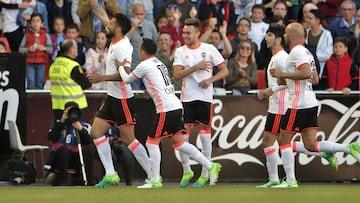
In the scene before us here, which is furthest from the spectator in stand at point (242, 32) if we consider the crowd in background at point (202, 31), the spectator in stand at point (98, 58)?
the spectator in stand at point (98, 58)

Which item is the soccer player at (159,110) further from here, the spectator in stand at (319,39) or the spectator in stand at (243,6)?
the spectator in stand at (243,6)

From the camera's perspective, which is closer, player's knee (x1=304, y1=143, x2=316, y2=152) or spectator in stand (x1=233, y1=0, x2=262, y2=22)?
player's knee (x1=304, y1=143, x2=316, y2=152)

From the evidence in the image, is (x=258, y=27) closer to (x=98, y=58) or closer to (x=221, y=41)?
(x=221, y=41)

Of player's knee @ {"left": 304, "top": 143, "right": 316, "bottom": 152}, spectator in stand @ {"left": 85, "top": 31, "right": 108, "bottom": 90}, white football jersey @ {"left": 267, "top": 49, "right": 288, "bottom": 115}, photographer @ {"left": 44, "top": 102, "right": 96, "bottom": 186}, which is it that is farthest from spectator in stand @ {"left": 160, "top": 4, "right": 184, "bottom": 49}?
player's knee @ {"left": 304, "top": 143, "right": 316, "bottom": 152}

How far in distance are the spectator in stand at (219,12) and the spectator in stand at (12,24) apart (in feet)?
11.5

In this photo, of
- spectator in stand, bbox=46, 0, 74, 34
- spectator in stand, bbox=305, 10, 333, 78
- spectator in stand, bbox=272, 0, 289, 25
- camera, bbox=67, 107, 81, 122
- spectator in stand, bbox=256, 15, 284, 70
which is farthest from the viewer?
spectator in stand, bbox=272, 0, 289, 25

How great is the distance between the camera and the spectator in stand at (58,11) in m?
23.9

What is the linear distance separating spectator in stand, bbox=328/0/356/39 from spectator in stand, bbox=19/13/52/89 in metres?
5.58

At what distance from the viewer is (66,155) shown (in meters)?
19.5

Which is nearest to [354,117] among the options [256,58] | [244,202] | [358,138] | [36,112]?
[358,138]

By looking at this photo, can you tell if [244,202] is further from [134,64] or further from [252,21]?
[252,21]

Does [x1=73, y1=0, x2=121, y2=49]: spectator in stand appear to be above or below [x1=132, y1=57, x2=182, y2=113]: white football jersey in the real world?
above

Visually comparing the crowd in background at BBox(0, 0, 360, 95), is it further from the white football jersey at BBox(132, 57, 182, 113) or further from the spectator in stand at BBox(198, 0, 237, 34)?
the white football jersey at BBox(132, 57, 182, 113)

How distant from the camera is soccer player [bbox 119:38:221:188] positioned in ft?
55.5
